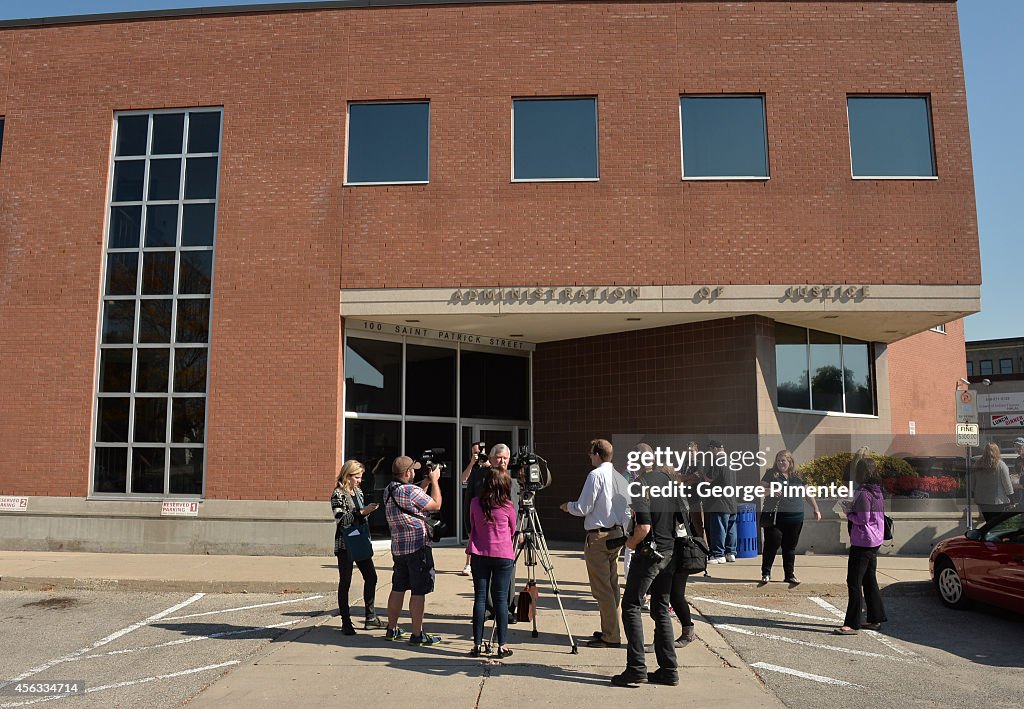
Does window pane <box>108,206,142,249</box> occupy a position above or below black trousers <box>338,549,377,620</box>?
above

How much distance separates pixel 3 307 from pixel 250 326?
16.3 feet

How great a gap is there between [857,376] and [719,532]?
628 centimetres

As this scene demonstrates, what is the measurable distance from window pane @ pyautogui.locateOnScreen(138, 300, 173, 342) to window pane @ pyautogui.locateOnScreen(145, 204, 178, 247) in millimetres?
1168

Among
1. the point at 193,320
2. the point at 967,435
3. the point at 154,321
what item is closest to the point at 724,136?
the point at 967,435

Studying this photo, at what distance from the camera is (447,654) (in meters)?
7.38

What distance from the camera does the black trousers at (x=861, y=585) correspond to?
324 inches

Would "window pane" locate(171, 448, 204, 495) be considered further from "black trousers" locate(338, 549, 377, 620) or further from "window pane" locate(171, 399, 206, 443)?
"black trousers" locate(338, 549, 377, 620)

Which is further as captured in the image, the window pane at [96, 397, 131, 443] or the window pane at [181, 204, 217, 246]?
the window pane at [181, 204, 217, 246]

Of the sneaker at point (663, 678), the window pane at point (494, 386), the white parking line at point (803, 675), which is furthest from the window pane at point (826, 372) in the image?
the sneaker at point (663, 678)

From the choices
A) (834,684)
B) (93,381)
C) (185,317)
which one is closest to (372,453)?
(185,317)

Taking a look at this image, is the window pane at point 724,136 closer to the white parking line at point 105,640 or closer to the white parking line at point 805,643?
the white parking line at point 805,643

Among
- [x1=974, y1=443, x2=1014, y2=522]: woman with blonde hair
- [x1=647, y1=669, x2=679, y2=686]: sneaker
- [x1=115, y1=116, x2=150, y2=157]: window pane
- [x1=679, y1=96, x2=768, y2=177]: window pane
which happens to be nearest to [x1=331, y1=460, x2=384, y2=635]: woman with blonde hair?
[x1=647, y1=669, x2=679, y2=686]: sneaker

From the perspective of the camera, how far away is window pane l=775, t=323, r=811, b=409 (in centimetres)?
1480

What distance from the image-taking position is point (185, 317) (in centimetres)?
1434
